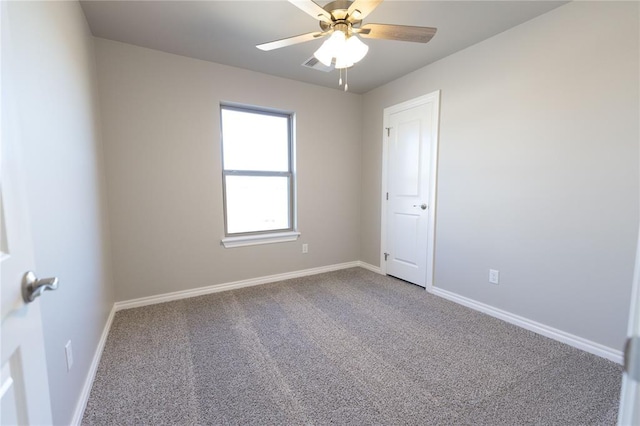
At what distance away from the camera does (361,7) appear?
1.49m

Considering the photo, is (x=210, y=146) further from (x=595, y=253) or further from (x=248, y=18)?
A: (x=595, y=253)

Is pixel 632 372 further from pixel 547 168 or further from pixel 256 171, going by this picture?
pixel 256 171

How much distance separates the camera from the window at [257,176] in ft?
10.1

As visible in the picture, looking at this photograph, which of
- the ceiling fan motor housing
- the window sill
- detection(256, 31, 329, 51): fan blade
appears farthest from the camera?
the window sill

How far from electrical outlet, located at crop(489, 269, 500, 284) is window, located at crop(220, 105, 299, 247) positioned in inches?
83.6

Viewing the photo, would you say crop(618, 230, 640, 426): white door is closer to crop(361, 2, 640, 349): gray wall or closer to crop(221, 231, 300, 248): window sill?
crop(361, 2, 640, 349): gray wall

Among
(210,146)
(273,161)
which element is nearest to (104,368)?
(210,146)

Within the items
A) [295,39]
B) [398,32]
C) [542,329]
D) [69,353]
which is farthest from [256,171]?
[542,329]

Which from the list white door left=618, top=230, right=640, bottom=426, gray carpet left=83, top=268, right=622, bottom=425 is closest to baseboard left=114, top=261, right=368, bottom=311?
gray carpet left=83, top=268, right=622, bottom=425

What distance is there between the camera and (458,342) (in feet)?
6.66

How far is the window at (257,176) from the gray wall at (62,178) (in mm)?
1222

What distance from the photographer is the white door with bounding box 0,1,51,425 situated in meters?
0.58

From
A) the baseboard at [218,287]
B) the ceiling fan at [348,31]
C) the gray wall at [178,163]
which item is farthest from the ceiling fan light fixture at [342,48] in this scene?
the baseboard at [218,287]

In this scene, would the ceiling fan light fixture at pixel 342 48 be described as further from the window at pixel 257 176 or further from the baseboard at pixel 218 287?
the baseboard at pixel 218 287
